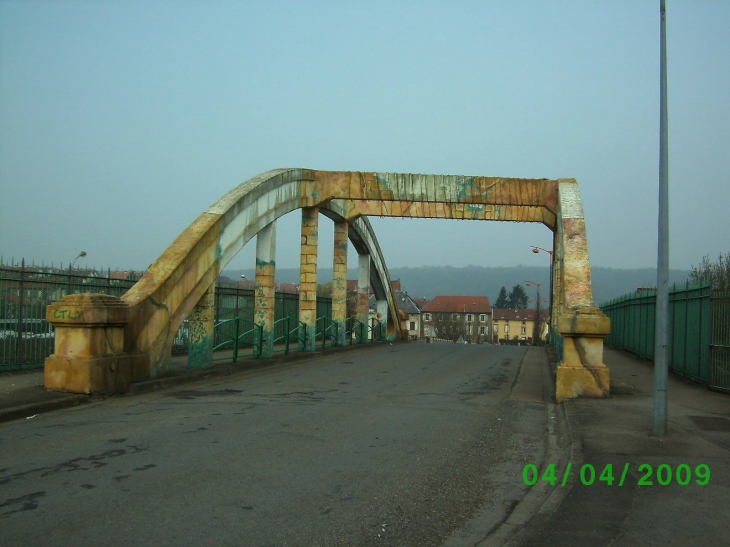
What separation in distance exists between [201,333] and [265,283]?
13.0ft

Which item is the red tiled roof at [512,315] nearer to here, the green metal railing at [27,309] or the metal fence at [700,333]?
the metal fence at [700,333]

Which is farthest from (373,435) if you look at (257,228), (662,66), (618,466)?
(257,228)

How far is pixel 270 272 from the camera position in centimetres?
1934

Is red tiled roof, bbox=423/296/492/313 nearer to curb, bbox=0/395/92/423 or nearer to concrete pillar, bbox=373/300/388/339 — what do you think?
concrete pillar, bbox=373/300/388/339

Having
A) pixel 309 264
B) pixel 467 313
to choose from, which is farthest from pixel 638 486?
pixel 467 313

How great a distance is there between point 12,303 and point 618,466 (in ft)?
39.6

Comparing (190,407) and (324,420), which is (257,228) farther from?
(324,420)

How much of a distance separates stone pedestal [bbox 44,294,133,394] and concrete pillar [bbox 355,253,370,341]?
18421 mm

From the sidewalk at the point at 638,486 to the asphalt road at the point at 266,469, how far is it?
0.54 meters

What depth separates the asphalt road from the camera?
17.2 feet

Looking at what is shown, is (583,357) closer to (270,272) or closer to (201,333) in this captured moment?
(201,333)

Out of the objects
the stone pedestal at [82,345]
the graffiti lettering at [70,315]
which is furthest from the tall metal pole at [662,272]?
the graffiti lettering at [70,315]

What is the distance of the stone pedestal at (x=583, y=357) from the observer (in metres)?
11.9

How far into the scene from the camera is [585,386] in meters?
12.0
